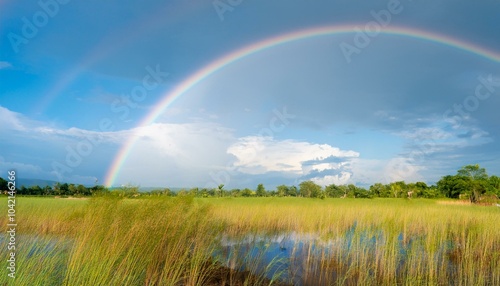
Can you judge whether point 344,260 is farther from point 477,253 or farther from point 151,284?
point 151,284

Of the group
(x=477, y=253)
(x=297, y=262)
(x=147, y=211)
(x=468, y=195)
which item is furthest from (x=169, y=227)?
(x=468, y=195)

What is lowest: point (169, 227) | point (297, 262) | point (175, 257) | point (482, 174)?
point (297, 262)

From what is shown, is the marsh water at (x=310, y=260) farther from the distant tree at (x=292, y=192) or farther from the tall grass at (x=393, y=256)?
the distant tree at (x=292, y=192)

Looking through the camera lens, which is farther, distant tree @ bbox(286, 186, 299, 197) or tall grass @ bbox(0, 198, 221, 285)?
distant tree @ bbox(286, 186, 299, 197)

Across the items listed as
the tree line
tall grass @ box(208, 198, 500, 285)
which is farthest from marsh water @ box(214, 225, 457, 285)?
the tree line

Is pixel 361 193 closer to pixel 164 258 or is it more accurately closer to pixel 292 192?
pixel 292 192

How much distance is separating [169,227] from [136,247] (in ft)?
4.13

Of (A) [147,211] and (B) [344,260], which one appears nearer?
(A) [147,211]

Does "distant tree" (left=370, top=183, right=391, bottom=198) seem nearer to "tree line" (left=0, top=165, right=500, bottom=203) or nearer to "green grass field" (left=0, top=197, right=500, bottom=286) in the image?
"tree line" (left=0, top=165, right=500, bottom=203)

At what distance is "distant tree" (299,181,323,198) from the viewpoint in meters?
69.0

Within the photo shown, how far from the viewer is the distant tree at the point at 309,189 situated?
226ft

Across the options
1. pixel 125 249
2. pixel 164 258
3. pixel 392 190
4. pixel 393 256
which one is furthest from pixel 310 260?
pixel 392 190

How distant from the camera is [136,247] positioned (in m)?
5.92

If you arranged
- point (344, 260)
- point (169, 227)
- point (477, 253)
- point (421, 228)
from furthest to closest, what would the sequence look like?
point (421, 228) → point (477, 253) → point (344, 260) → point (169, 227)
